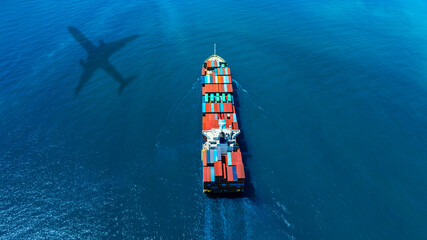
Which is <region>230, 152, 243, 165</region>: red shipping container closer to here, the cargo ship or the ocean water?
the cargo ship

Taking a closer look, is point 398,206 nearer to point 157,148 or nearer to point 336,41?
point 157,148

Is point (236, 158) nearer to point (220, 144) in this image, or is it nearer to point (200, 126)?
point (220, 144)

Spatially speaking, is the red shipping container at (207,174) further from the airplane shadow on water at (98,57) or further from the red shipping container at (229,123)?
the airplane shadow on water at (98,57)

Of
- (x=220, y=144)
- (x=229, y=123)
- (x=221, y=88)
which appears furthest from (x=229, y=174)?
(x=221, y=88)

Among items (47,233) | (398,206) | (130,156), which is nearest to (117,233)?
(47,233)

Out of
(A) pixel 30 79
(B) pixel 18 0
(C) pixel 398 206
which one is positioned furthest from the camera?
(B) pixel 18 0

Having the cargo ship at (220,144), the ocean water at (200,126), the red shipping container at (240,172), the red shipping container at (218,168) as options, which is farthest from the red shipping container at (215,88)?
the red shipping container at (240,172)
